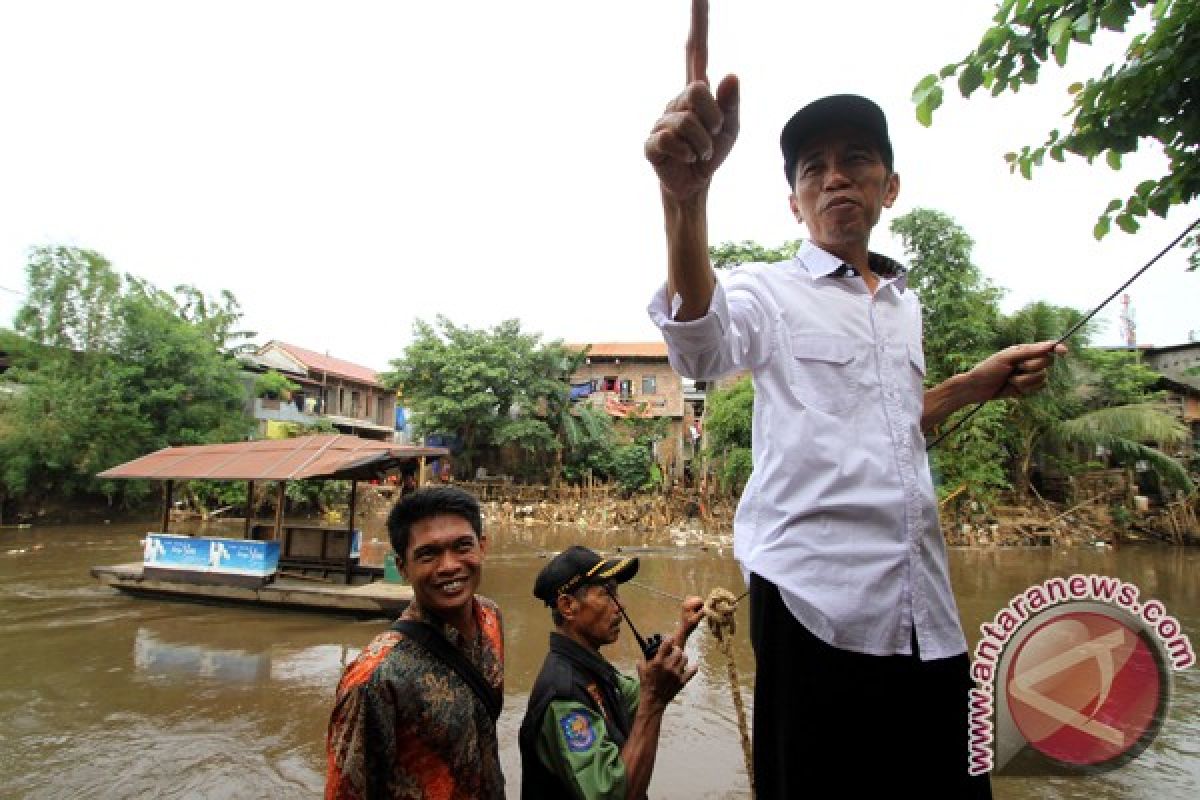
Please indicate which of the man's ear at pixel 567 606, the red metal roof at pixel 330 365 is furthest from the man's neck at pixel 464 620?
the red metal roof at pixel 330 365

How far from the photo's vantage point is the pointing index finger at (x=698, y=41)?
925mm

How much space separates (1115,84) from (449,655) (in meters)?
3.21

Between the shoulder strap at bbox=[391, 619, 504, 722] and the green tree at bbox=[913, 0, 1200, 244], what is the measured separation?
275 centimetres

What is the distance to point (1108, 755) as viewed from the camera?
1.42 metres

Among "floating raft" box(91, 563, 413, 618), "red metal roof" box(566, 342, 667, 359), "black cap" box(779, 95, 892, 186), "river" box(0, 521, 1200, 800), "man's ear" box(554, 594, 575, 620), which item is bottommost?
"river" box(0, 521, 1200, 800)

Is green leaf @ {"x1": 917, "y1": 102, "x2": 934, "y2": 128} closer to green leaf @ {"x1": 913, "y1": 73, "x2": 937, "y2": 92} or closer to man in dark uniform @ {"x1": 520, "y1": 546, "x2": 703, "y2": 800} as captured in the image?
green leaf @ {"x1": 913, "y1": 73, "x2": 937, "y2": 92}

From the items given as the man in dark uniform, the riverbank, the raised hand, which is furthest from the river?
the riverbank

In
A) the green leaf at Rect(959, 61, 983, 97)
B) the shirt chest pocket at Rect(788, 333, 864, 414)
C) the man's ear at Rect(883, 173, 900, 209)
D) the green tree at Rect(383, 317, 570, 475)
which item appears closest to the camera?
the shirt chest pocket at Rect(788, 333, 864, 414)

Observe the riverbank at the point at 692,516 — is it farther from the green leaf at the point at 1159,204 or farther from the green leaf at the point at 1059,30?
the green leaf at the point at 1059,30

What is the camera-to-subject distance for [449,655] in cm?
198

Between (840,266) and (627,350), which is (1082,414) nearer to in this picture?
(627,350)

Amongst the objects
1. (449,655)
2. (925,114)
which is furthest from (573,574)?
A: (925,114)

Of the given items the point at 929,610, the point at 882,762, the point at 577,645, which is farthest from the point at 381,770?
the point at 929,610

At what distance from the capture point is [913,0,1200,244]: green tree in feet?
7.97
